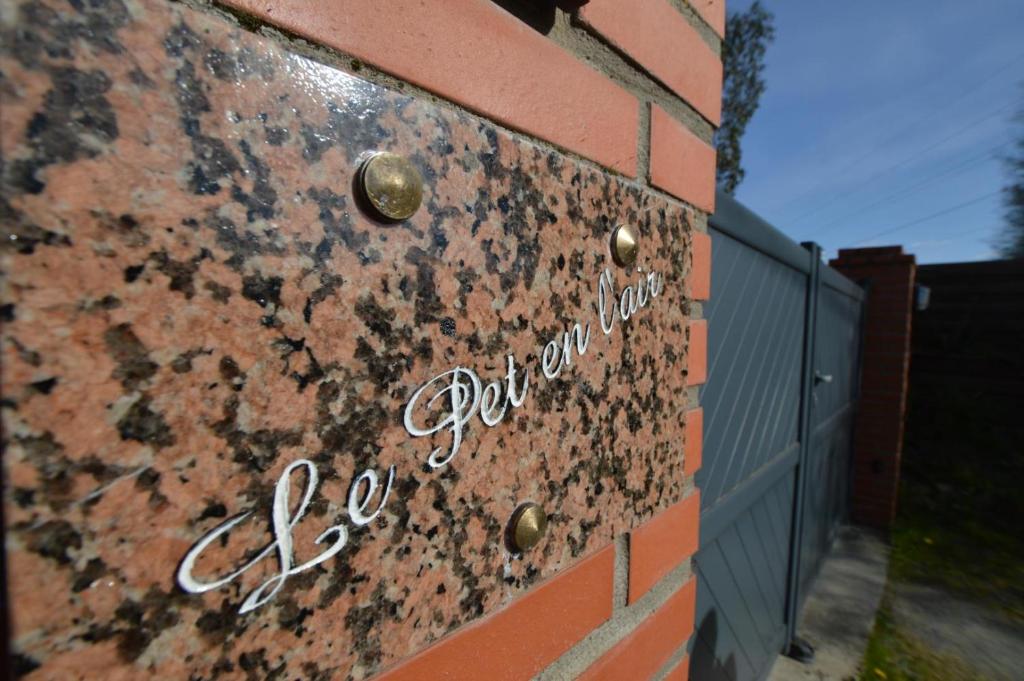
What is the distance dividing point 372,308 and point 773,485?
2.46m

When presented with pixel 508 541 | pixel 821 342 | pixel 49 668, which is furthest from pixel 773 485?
pixel 49 668

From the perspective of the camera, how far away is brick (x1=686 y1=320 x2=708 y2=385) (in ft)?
3.06

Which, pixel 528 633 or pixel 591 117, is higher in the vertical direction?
pixel 591 117

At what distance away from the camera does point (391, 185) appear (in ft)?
1.40

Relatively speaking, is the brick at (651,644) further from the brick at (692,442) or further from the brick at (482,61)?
the brick at (482,61)

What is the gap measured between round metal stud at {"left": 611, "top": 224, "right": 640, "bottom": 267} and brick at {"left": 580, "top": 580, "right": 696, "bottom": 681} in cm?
60

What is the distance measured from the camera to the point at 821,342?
3.31 metres

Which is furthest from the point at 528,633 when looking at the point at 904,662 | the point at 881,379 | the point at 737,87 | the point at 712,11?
the point at 737,87

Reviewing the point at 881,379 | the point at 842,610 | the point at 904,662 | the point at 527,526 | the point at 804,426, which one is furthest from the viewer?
the point at 881,379

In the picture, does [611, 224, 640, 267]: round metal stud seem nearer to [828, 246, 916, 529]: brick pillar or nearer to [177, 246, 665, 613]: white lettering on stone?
[177, 246, 665, 613]: white lettering on stone

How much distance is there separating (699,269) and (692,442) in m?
0.34

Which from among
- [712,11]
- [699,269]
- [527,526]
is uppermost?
→ [712,11]

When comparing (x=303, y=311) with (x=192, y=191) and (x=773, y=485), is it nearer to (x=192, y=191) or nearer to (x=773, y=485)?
(x=192, y=191)

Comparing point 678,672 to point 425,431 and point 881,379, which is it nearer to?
point 425,431
